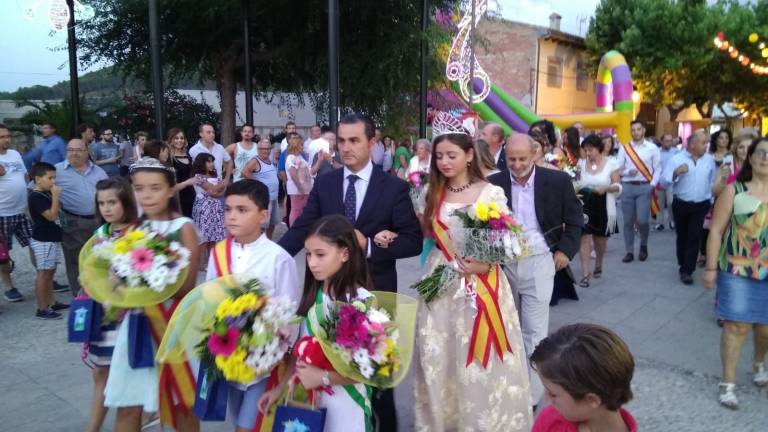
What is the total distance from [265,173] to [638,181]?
5328 mm

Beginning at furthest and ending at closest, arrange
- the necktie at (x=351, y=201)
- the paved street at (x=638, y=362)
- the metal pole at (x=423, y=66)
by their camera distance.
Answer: the metal pole at (x=423, y=66) < the paved street at (x=638, y=362) < the necktie at (x=351, y=201)

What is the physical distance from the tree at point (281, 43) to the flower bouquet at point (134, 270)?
1170 cm

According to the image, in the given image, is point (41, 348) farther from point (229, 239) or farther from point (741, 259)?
point (741, 259)

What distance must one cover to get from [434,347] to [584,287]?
439cm

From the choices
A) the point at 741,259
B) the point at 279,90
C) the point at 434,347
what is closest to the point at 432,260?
the point at 434,347

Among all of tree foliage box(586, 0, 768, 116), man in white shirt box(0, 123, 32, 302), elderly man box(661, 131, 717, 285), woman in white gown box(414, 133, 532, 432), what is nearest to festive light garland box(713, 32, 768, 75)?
tree foliage box(586, 0, 768, 116)

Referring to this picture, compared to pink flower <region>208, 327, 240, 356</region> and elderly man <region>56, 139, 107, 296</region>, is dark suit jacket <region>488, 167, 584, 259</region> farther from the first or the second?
elderly man <region>56, 139, 107, 296</region>

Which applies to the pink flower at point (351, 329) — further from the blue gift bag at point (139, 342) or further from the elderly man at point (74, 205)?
the elderly man at point (74, 205)

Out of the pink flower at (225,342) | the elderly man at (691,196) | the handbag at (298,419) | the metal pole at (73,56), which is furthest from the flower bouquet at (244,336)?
the metal pole at (73,56)

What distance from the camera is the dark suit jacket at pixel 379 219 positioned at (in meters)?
3.25

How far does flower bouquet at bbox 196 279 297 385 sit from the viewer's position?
2277mm

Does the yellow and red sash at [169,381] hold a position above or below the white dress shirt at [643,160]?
below

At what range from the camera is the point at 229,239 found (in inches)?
114

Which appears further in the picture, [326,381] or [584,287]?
[584,287]
